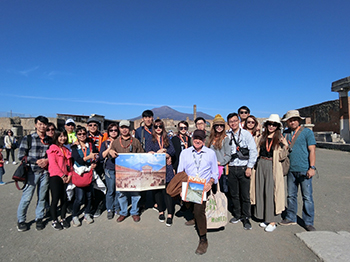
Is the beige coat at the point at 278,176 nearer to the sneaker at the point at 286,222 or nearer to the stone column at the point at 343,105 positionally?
the sneaker at the point at 286,222

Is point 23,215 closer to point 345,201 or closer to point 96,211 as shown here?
point 96,211

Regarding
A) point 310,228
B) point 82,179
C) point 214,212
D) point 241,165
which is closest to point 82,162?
point 82,179

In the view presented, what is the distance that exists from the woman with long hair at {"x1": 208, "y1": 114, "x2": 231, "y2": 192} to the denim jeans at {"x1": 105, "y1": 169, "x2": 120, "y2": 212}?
2152mm

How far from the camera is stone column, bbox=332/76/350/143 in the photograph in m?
18.2

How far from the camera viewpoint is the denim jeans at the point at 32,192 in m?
3.75

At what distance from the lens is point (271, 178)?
12.5 ft

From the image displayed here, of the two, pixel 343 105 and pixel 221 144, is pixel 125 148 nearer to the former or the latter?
pixel 221 144

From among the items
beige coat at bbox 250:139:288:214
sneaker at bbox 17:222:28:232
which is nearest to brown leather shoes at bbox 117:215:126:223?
sneaker at bbox 17:222:28:232

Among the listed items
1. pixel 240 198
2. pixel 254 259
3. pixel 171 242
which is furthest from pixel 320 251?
pixel 171 242

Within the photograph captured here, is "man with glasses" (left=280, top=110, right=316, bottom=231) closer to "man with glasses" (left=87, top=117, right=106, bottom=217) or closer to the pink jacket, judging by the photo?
"man with glasses" (left=87, top=117, right=106, bottom=217)

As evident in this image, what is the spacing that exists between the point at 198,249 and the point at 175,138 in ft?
7.45

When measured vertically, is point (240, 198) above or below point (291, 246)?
above

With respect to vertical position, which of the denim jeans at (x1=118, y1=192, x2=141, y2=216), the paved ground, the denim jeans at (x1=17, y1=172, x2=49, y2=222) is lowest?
the paved ground

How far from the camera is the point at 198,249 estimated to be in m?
3.14
